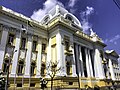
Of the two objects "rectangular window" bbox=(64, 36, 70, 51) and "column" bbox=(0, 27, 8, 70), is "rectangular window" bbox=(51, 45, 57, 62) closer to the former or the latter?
"rectangular window" bbox=(64, 36, 70, 51)

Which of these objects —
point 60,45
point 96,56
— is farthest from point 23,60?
point 96,56

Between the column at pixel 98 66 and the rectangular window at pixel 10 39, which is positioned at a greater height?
the rectangular window at pixel 10 39

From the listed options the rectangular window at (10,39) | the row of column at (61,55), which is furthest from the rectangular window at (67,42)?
the rectangular window at (10,39)

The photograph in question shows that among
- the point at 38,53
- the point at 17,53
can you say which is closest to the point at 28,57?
the point at 17,53

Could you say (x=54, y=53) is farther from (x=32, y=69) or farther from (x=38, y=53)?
(x=32, y=69)

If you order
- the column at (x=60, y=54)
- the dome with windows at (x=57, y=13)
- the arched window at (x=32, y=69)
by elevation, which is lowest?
→ the arched window at (x=32, y=69)

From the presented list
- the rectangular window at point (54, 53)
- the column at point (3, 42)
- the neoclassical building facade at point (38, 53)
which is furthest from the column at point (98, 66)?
the column at point (3, 42)

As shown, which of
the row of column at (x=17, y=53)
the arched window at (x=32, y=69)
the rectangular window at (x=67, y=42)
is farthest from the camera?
the rectangular window at (x=67, y=42)

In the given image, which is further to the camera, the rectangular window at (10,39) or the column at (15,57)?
the rectangular window at (10,39)

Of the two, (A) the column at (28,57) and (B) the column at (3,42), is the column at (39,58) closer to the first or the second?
(A) the column at (28,57)

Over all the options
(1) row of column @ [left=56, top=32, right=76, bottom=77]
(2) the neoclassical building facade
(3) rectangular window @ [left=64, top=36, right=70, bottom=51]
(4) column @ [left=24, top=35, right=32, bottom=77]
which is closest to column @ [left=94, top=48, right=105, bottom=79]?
(2) the neoclassical building facade

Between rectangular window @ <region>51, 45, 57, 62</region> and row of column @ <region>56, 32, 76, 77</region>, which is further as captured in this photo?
rectangular window @ <region>51, 45, 57, 62</region>

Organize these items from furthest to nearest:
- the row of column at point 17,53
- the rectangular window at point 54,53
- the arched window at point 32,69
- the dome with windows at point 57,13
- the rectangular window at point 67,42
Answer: the dome with windows at point 57,13 < the rectangular window at point 67,42 < the rectangular window at point 54,53 < the arched window at point 32,69 < the row of column at point 17,53

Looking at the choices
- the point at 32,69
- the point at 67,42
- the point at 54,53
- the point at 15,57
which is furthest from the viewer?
the point at 67,42
